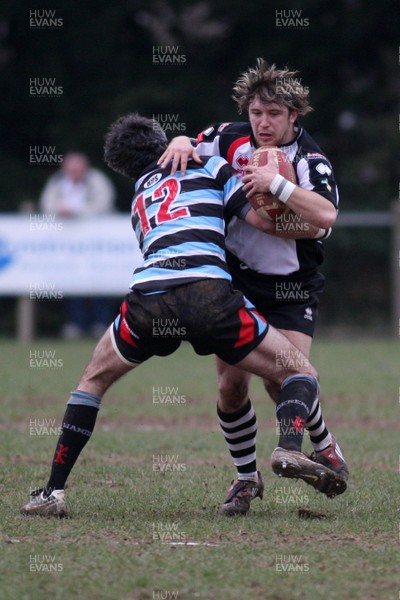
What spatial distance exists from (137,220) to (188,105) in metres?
15.8

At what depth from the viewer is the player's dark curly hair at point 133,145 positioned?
564 centimetres

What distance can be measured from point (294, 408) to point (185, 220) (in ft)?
3.31

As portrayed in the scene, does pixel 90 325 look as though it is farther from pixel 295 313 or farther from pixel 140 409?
pixel 295 313

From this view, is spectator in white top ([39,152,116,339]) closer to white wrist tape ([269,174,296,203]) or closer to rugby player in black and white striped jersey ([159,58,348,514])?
rugby player in black and white striped jersey ([159,58,348,514])

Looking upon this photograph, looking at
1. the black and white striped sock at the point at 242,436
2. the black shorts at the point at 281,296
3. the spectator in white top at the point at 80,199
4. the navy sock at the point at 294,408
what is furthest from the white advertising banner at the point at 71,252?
the navy sock at the point at 294,408

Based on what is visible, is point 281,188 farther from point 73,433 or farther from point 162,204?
point 73,433

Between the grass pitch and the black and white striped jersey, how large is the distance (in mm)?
1233

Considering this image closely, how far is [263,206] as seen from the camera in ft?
17.7

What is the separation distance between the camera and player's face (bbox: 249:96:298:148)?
5.64m

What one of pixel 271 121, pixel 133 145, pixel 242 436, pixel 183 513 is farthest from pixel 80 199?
pixel 183 513

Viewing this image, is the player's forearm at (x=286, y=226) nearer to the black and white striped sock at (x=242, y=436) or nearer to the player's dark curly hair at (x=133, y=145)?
the player's dark curly hair at (x=133, y=145)

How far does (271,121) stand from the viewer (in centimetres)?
564

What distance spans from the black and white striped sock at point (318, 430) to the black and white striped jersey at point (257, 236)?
0.73 meters

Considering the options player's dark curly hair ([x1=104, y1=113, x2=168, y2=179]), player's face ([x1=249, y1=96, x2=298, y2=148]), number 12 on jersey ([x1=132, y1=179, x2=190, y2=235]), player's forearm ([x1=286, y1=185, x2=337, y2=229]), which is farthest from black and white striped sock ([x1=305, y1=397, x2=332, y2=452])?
player's dark curly hair ([x1=104, y1=113, x2=168, y2=179])
